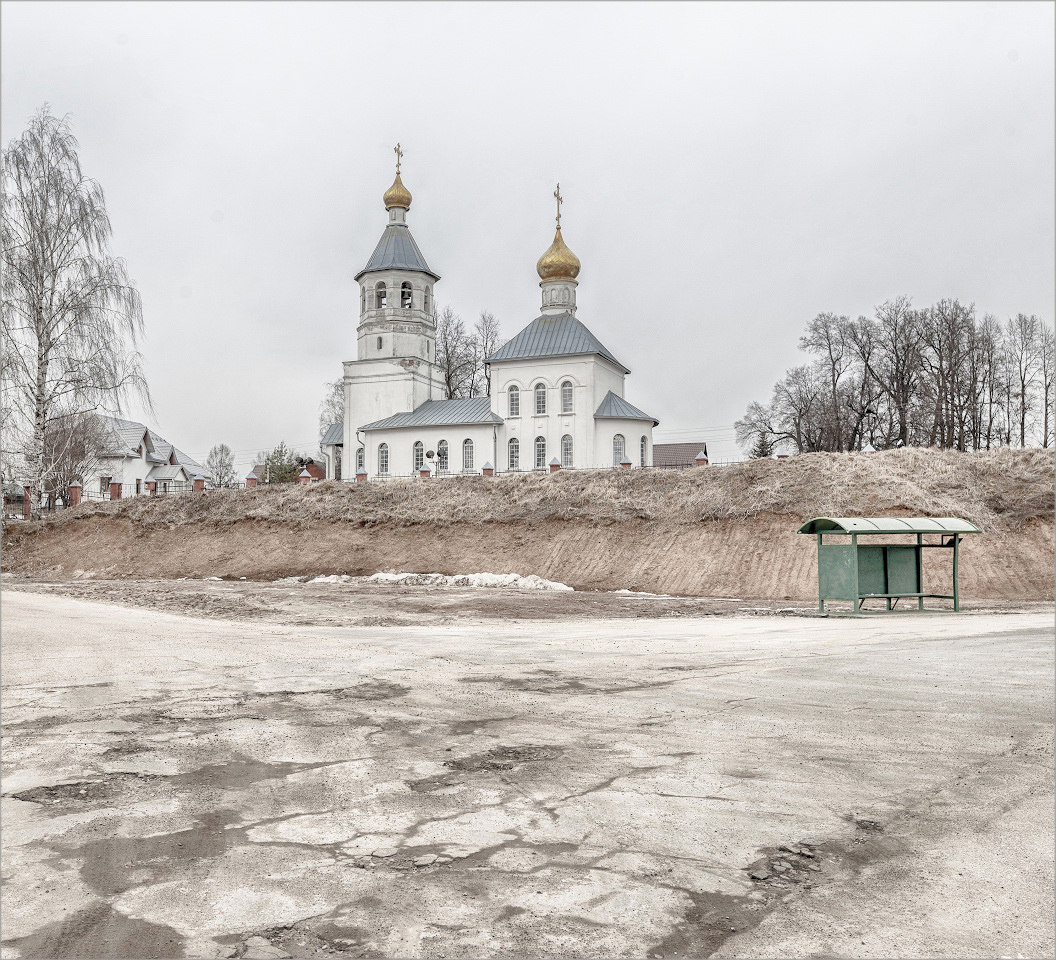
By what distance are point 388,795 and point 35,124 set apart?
92.1 feet

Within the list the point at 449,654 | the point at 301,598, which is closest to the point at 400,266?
the point at 301,598

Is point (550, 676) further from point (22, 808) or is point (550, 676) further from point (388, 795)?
point (22, 808)

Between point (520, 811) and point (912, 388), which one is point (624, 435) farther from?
point (520, 811)

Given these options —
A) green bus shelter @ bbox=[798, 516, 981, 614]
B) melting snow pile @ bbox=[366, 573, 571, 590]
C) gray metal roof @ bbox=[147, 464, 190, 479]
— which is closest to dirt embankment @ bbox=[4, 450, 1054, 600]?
melting snow pile @ bbox=[366, 573, 571, 590]

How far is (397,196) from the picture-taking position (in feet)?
200

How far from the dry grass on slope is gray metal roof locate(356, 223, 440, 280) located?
23161 millimetres

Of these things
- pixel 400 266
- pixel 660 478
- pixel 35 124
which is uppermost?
pixel 400 266

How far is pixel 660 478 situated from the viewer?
35.7 m

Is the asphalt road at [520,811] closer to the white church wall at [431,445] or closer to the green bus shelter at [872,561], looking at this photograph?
the green bus shelter at [872,561]

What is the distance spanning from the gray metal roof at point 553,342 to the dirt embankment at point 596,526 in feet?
56.0

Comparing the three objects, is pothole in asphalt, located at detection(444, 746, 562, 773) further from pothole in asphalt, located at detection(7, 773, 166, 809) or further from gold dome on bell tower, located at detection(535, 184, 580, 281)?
gold dome on bell tower, located at detection(535, 184, 580, 281)

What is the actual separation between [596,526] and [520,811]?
28085 mm

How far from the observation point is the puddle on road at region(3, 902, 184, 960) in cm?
378

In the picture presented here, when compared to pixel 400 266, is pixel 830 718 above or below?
below
